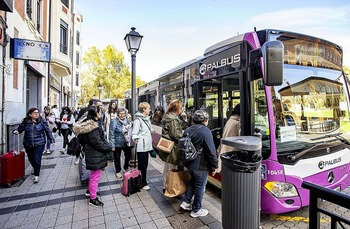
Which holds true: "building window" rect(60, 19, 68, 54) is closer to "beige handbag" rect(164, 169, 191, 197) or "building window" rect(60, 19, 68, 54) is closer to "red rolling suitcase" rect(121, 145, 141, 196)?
"red rolling suitcase" rect(121, 145, 141, 196)

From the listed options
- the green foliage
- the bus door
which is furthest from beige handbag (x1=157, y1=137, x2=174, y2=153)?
the green foliage

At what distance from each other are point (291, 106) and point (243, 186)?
1488mm

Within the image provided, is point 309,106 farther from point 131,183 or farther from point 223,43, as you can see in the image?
point 131,183

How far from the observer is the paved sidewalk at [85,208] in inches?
120

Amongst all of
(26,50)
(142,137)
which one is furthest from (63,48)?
(142,137)

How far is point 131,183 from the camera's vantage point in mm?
3992

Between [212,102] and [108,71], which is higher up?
[108,71]

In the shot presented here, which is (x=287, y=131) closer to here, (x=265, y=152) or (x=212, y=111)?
(x=265, y=152)

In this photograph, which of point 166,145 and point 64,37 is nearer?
point 166,145

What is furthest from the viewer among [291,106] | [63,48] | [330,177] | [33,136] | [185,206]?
[63,48]

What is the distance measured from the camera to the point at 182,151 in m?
2.96

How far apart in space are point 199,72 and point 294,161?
2.64 m

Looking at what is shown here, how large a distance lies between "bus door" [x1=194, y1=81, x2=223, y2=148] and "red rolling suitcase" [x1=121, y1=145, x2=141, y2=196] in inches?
65.8

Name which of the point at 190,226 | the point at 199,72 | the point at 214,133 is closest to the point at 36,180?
the point at 190,226
